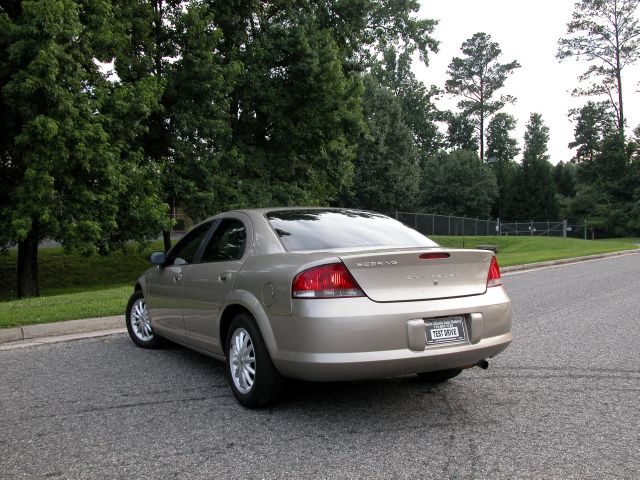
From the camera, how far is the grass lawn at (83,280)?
813cm

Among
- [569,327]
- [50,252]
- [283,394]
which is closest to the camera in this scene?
[283,394]

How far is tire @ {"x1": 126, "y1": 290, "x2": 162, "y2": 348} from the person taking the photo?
6238mm

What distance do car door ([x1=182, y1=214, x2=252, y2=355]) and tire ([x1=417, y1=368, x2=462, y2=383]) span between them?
173 cm

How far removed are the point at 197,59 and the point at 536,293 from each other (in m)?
13.3

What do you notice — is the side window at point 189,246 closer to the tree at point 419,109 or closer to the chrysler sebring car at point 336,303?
the chrysler sebring car at point 336,303

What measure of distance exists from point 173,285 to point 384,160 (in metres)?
40.5

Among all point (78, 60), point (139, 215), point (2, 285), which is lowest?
point (2, 285)

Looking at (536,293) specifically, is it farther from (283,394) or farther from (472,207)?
(472,207)

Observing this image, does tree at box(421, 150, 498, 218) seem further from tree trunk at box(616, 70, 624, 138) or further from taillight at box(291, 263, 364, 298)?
taillight at box(291, 263, 364, 298)

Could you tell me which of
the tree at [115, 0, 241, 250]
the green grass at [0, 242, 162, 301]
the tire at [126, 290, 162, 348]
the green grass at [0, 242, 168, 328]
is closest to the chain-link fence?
the green grass at [0, 242, 168, 328]

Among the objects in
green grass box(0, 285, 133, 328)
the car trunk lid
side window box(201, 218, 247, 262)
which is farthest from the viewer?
green grass box(0, 285, 133, 328)

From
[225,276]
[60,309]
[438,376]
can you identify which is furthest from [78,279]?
[438,376]

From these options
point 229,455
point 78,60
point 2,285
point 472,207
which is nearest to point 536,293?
point 229,455

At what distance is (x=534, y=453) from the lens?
3.32m
